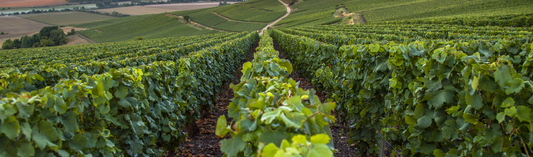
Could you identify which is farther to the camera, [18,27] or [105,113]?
[18,27]

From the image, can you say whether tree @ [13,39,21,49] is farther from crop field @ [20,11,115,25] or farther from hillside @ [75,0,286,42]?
crop field @ [20,11,115,25]

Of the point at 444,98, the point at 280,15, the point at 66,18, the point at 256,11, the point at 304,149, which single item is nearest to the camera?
the point at 304,149

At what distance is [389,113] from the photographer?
3586 mm

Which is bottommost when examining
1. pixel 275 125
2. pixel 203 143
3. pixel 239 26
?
pixel 203 143

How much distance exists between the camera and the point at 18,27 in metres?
82.4

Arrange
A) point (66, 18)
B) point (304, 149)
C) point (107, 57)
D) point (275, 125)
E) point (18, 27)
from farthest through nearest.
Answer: point (66, 18), point (18, 27), point (107, 57), point (275, 125), point (304, 149)

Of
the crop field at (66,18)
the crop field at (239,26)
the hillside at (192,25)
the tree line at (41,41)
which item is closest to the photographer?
the tree line at (41,41)

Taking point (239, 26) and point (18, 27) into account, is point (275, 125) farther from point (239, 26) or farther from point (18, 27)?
point (18, 27)

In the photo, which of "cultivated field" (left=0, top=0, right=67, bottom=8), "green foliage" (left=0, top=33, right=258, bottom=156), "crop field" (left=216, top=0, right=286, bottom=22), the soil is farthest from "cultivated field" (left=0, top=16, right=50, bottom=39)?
"green foliage" (left=0, top=33, right=258, bottom=156)

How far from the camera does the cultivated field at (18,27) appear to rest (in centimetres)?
7425

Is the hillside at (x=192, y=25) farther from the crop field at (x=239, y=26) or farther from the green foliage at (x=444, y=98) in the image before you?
the green foliage at (x=444, y=98)

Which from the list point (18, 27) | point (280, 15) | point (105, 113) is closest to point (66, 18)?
point (18, 27)

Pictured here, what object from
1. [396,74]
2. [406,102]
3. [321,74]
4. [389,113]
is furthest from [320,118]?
[321,74]

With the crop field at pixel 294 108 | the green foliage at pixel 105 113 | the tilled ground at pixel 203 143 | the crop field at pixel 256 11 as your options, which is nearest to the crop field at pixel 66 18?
the crop field at pixel 256 11
